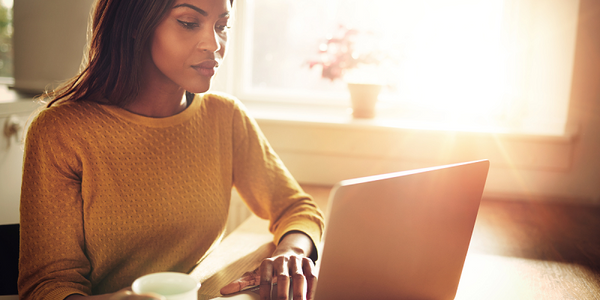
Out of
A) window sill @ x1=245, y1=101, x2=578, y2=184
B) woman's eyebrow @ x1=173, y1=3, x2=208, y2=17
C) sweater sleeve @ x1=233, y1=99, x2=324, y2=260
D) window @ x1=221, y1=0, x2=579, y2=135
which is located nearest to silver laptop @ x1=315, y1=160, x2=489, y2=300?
sweater sleeve @ x1=233, y1=99, x2=324, y2=260

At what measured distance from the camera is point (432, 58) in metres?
1.91

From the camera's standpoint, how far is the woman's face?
868mm

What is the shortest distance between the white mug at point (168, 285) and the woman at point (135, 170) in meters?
0.22

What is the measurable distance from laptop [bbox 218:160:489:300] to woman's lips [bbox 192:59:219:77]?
50 cm

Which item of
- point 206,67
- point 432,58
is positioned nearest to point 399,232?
point 206,67

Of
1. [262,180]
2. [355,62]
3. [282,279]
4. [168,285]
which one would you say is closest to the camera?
[168,285]

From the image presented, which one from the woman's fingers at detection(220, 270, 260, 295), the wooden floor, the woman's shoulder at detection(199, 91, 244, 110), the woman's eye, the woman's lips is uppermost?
the woman's eye

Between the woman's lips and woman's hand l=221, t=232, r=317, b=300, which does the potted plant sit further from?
woman's hand l=221, t=232, r=317, b=300

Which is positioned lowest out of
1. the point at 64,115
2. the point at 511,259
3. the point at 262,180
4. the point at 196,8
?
the point at 511,259

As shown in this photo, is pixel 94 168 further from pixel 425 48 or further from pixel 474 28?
pixel 474 28

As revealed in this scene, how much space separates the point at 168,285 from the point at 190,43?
0.53 metres

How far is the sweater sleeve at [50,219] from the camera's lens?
2.38ft

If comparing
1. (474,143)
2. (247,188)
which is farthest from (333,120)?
(247,188)

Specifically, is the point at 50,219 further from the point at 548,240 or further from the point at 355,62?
the point at 355,62
